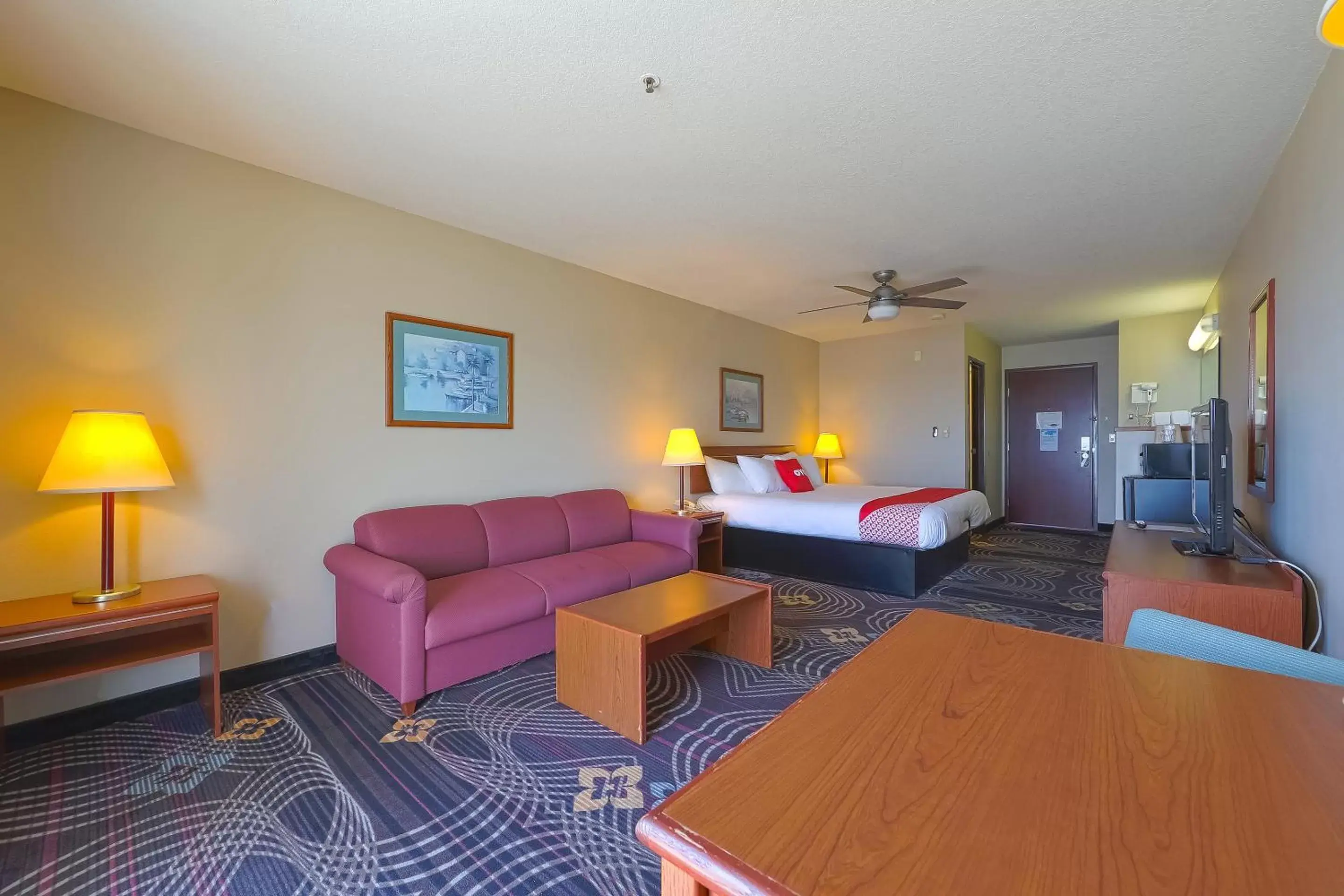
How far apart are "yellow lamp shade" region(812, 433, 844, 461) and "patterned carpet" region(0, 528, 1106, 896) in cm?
405

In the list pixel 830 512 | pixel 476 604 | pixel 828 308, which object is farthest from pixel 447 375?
pixel 828 308

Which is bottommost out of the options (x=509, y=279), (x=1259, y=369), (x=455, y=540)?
(x=455, y=540)

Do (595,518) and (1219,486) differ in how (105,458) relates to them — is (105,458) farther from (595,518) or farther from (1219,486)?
(1219,486)

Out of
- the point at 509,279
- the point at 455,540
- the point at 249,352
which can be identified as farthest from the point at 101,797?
the point at 509,279

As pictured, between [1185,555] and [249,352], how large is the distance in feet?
14.3

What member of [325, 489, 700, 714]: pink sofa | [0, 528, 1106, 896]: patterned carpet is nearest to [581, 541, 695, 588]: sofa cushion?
[325, 489, 700, 714]: pink sofa

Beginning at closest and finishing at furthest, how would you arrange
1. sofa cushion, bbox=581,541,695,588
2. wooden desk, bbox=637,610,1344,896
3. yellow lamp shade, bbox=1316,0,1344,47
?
wooden desk, bbox=637,610,1344,896, yellow lamp shade, bbox=1316,0,1344,47, sofa cushion, bbox=581,541,695,588

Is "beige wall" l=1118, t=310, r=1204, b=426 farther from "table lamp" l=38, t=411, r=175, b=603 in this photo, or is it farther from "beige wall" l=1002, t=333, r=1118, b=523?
"table lamp" l=38, t=411, r=175, b=603

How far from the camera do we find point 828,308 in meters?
5.40

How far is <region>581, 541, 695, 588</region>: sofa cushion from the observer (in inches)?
132

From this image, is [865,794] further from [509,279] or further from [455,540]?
[509,279]

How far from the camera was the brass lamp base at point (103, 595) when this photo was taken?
2.10 m

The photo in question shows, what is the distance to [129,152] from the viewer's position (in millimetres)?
2402

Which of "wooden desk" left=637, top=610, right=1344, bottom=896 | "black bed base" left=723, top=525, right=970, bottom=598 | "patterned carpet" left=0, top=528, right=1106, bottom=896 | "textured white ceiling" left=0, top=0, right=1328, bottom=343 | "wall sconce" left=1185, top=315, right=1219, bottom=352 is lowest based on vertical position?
"patterned carpet" left=0, top=528, right=1106, bottom=896
